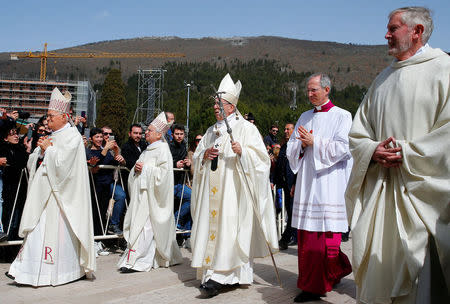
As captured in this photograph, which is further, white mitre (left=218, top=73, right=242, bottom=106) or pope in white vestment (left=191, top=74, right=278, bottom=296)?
white mitre (left=218, top=73, right=242, bottom=106)

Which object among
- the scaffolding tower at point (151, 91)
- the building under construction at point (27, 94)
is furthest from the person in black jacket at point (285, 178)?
the building under construction at point (27, 94)

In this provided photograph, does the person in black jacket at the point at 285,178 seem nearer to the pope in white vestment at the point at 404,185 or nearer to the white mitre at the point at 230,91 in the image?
the white mitre at the point at 230,91

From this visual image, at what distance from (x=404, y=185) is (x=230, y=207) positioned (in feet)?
8.60

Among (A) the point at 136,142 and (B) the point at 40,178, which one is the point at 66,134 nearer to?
(B) the point at 40,178

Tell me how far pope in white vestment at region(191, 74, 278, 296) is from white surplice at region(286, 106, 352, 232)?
1.67 feet

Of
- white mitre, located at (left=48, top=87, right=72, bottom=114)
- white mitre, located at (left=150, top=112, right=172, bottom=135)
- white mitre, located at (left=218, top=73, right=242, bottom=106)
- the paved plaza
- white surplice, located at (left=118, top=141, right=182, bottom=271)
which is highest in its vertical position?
white mitre, located at (left=218, top=73, right=242, bottom=106)

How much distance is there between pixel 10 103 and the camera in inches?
5241

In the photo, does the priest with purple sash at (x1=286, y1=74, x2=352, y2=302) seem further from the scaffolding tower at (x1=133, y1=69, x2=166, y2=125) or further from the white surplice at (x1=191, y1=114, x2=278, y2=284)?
the scaffolding tower at (x1=133, y1=69, x2=166, y2=125)

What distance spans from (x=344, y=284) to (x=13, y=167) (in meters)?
5.26

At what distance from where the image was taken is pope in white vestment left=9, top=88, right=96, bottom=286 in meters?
6.03

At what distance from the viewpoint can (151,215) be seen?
287 inches

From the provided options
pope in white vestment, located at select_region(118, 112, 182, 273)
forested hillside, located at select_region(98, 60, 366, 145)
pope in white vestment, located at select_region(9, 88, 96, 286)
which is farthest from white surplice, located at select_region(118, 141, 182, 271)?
forested hillside, located at select_region(98, 60, 366, 145)

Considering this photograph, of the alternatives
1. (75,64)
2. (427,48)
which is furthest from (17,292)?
(75,64)

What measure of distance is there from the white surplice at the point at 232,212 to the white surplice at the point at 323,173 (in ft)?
1.64
